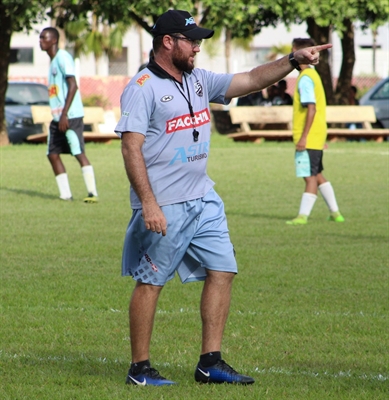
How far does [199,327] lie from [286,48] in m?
53.6

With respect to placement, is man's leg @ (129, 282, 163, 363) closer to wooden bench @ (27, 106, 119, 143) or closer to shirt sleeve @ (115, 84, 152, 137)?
shirt sleeve @ (115, 84, 152, 137)

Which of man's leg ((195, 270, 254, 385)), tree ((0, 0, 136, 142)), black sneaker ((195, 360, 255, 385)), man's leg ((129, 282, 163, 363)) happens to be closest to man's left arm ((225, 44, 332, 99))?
man's leg ((195, 270, 254, 385))

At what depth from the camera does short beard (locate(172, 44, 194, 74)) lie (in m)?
5.15

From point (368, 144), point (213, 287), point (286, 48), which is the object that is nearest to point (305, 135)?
point (213, 287)

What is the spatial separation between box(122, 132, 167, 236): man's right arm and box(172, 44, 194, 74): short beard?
43cm

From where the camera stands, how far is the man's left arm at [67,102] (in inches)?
527

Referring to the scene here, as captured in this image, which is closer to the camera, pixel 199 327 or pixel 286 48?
pixel 199 327

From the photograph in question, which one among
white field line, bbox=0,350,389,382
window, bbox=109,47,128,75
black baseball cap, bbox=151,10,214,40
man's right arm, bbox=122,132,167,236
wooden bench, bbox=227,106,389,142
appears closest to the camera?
man's right arm, bbox=122,132,167,236

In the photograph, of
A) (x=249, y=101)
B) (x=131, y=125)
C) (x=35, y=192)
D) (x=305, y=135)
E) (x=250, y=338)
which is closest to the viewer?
(x=131, y=125)

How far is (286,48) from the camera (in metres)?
59.0

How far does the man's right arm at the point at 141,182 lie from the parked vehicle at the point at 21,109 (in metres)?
23.7

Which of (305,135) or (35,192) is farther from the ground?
(305,135)

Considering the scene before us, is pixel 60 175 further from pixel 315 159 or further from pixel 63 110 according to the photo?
pixel 315 159

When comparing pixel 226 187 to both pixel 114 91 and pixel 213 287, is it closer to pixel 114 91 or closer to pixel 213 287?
pixel 213 287
